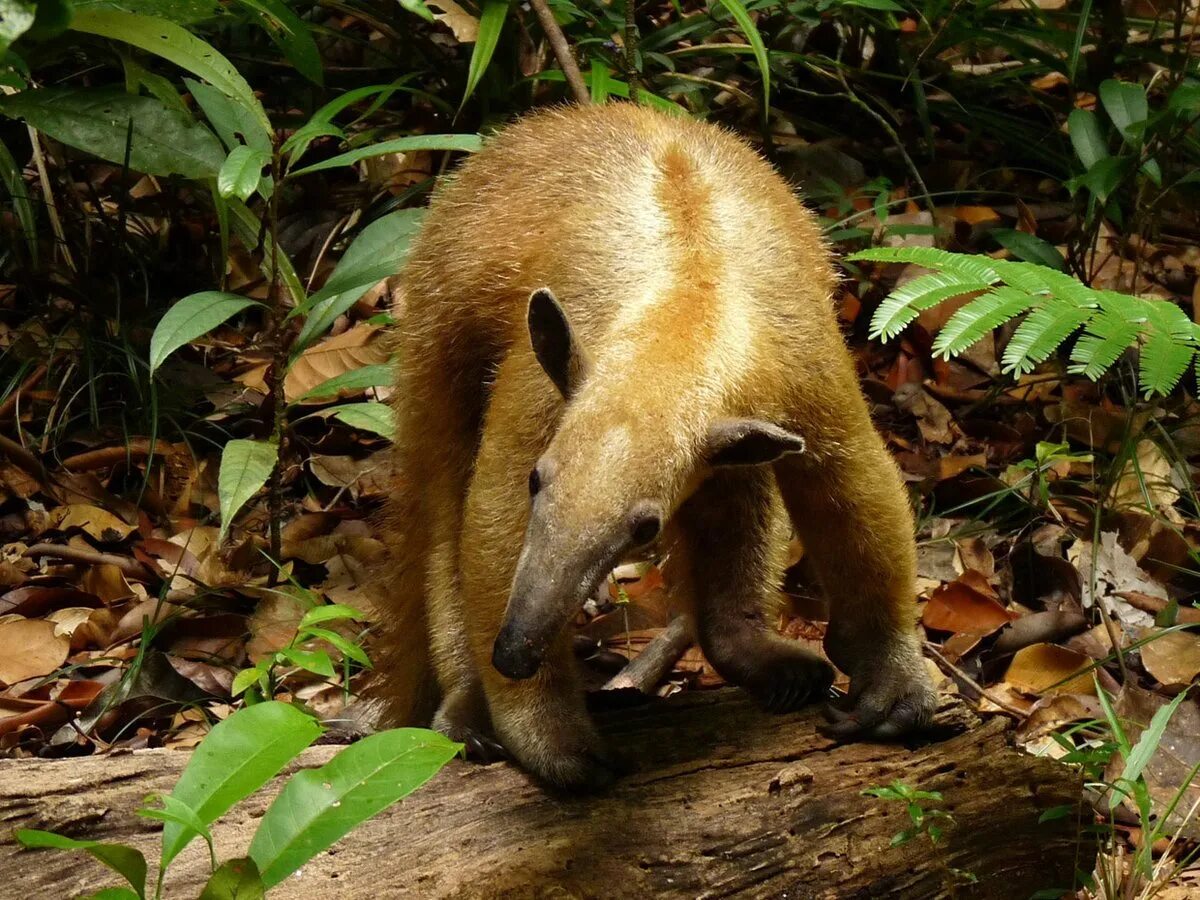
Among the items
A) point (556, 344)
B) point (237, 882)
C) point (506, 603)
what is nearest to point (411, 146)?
point (556, 344)

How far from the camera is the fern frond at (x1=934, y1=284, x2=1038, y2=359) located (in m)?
4.54

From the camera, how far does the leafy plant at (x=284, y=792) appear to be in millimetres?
3365

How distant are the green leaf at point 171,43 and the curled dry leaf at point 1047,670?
407cm

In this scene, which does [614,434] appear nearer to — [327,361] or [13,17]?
[13,17]

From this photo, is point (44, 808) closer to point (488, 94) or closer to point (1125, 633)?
point (1125, 633)

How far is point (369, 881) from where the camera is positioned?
3986 millimetres

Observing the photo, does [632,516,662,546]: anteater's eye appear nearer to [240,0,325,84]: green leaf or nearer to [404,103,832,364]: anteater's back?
[404,103,832,364]: anteater's back

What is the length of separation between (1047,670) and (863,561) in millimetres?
1618

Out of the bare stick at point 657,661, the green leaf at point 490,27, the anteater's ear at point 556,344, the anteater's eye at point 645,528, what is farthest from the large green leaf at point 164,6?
the bare stick at point 657,661

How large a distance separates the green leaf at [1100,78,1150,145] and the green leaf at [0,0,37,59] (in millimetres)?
6915

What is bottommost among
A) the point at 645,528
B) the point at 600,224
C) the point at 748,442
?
the point at 645,528

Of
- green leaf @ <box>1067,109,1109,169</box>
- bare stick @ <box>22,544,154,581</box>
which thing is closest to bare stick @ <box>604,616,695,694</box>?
bare stick @ <box>22,544,154,581</box>

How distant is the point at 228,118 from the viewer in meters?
6.36

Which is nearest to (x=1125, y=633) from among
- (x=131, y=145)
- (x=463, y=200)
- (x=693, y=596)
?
(x=693, y=596)
